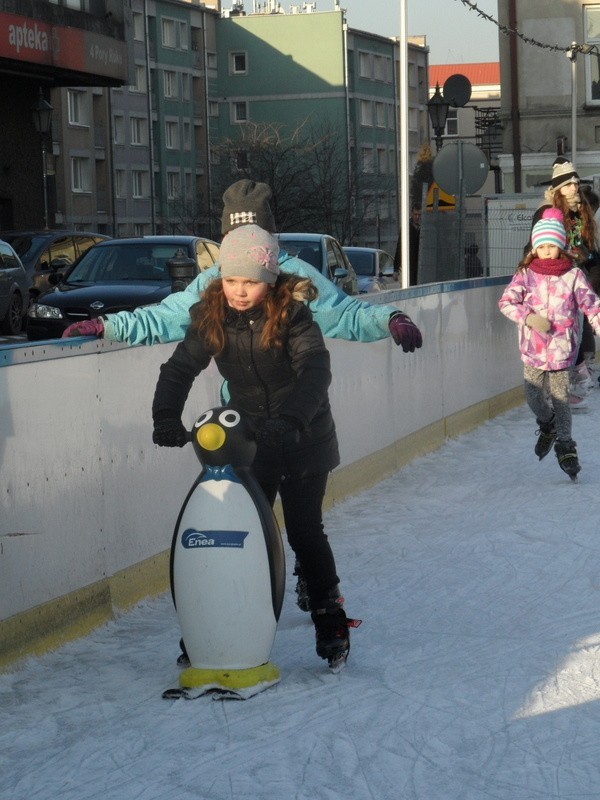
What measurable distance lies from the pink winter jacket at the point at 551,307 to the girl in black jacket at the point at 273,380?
175 inches

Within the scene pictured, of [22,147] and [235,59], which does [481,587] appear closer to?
[22,147]

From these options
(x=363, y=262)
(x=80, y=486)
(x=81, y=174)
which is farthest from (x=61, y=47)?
(x=80, y=486)

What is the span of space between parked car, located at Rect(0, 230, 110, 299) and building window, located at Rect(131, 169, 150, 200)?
155ft

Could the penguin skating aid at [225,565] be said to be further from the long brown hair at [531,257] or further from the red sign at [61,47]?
the red sign at [61,47]

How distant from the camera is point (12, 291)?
2309 centimetres

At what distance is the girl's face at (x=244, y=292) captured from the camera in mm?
5074

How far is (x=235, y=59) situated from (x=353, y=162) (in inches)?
691

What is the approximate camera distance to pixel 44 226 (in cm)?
4372

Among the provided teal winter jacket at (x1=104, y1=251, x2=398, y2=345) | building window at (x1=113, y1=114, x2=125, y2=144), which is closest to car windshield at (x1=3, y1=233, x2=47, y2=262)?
teal winter jacket at (x1=104, y1=251, x2=398, y2=345)

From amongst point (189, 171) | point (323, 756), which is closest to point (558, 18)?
point (323, 756)

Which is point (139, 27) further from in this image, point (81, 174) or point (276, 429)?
point (276, 429)

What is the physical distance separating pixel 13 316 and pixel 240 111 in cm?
6645

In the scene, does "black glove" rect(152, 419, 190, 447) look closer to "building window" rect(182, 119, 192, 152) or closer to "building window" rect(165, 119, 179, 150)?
"building window" rect(165, 119, 179, 150)

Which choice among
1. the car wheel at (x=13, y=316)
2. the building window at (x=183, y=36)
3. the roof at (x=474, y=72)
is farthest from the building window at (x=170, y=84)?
the car wheel at (x=13, y=316)
